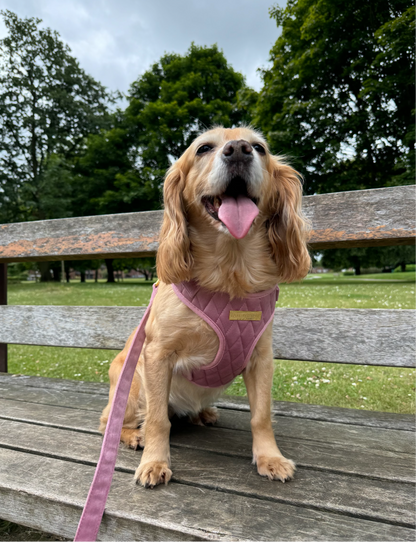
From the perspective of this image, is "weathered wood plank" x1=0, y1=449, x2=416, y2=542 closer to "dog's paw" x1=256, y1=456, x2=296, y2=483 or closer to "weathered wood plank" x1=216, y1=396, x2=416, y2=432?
"dog's paw" x1=256, y1=456, x2=296, y2=483

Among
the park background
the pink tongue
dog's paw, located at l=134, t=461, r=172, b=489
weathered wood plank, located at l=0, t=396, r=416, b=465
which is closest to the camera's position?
dog's paw, located at l=134, t=461, r=172, b=489

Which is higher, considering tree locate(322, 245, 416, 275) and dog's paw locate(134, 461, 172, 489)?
tree locate(322, 245, 416, 275)

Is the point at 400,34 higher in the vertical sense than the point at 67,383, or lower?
higher

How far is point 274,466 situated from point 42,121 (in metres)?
21.7

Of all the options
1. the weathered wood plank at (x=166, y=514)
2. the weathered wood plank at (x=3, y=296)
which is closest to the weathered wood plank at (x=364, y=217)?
the weathered wood plank at (x=166, y=514)

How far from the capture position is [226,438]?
5.27 feet

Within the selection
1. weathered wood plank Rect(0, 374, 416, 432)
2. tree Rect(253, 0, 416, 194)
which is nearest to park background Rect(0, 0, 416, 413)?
tree Rect(253, 0, 416, 194)

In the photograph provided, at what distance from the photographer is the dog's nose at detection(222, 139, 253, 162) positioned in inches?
57.2

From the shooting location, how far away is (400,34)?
433 inches

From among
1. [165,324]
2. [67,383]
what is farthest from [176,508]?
[67,383]

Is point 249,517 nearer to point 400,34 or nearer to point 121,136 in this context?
point 400,34

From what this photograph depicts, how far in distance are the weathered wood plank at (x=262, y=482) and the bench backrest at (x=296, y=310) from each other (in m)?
0.76

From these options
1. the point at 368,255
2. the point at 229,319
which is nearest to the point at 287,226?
the point at 229,319

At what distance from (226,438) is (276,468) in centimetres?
38
